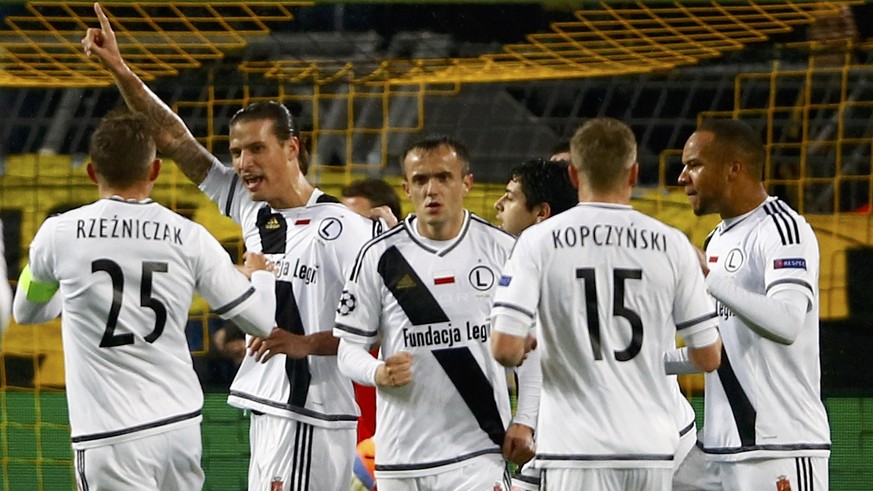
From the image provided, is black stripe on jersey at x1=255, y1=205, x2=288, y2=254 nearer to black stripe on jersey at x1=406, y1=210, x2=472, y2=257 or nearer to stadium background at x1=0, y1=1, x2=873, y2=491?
black stripe on jersey at x1=406, y1=210, x2=472, y2=257

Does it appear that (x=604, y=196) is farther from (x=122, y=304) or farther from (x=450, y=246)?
(x=122, y=304)

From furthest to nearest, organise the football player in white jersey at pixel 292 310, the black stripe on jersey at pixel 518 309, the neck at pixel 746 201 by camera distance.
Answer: the football player in white jersey at pixel 292 310
the neck at pixel 746 201
the black stripe on jersey at pixel 518 309

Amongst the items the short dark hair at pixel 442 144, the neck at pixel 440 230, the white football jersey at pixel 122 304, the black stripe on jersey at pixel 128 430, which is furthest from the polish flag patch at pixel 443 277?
the black stripe on jersey at pixel 128 430

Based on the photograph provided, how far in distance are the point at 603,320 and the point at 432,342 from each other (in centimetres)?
79

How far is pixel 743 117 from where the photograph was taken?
8.73 meters

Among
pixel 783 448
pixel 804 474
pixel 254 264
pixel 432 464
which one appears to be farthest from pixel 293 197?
pixel 804 474

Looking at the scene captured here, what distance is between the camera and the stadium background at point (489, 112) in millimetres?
8398

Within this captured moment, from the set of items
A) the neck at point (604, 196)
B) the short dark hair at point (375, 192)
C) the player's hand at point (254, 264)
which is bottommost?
the player's hand at point (254, 264)

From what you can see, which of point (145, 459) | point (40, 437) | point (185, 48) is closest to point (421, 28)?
point (185, 48)

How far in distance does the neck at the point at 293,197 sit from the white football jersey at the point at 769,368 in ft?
5.71

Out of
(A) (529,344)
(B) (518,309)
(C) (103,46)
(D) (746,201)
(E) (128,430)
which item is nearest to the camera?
(B) (518,309)

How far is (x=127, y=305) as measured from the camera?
4.60 meters

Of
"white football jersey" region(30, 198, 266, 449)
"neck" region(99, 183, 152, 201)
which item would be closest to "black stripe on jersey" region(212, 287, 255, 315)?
"white football jersey" region(30, 198, 266, 449)

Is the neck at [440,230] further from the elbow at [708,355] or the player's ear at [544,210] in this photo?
the elbow at [708,355]
